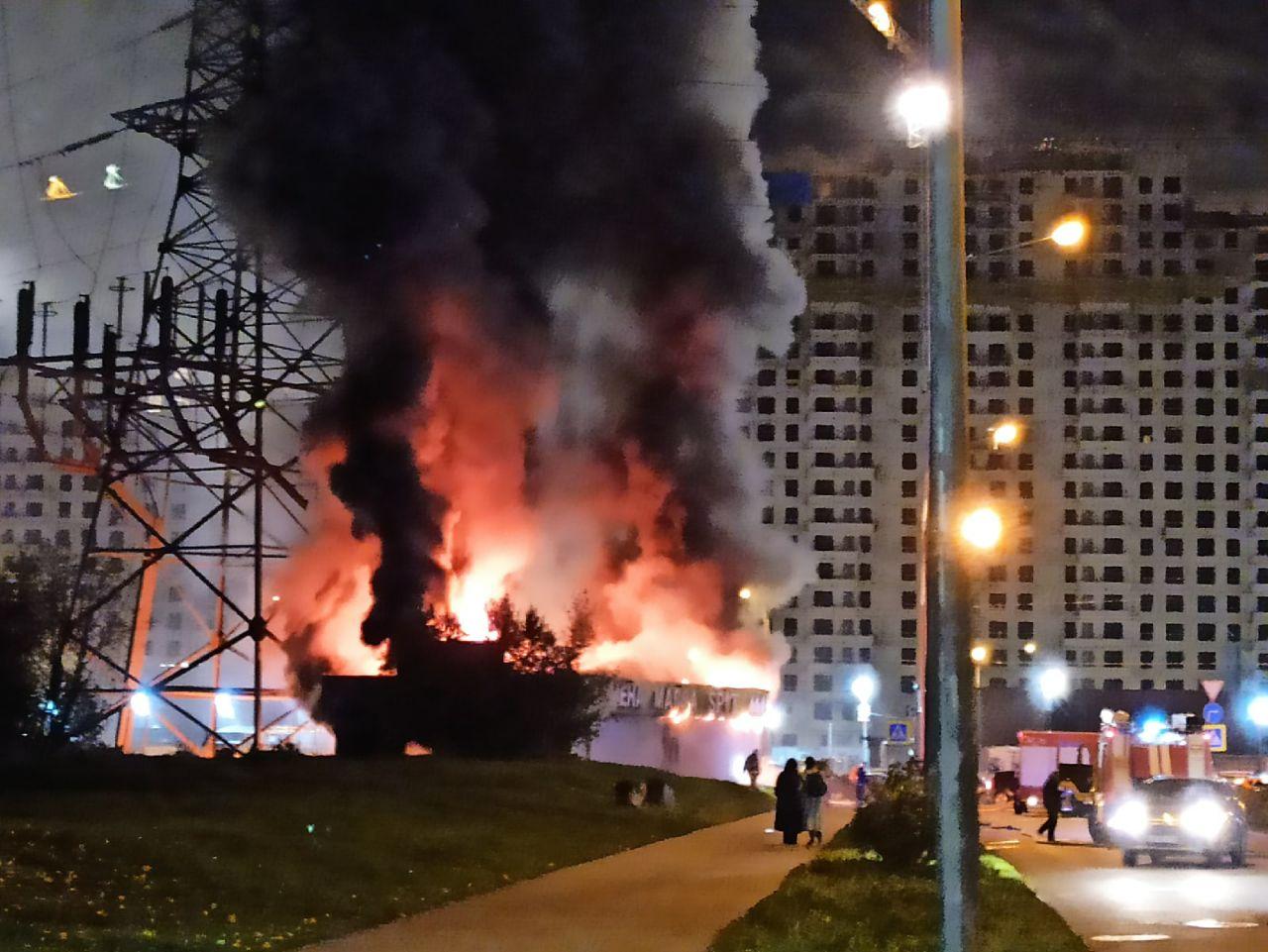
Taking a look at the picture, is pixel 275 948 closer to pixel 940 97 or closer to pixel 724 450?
pixel 940 97

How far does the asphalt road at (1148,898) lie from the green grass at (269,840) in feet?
18.5

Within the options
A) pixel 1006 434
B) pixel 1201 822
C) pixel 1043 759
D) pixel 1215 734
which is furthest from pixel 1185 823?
pixel 1043 759

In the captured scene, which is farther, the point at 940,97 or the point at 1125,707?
the point at 1125,707

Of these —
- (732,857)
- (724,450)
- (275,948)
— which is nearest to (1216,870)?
(732,857)

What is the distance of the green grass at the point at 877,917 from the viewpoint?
10461 mm

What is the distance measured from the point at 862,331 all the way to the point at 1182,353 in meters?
19.9

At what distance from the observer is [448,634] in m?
32.6

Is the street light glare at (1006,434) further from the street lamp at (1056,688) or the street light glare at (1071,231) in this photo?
the street lamp at (1056,688)

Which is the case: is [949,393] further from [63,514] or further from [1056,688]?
[63,514]

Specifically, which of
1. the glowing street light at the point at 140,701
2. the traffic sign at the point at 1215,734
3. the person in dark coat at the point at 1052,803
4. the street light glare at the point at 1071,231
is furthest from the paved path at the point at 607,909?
the glowing street light at the point at 140,701


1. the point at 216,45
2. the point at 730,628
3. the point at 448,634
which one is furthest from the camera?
the point at 730,628

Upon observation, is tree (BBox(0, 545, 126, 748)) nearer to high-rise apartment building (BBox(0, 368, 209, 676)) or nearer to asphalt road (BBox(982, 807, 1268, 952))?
asphalt road (BBox(982, 807, 1268, 952))

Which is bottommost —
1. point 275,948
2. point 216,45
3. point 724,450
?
point 275,948

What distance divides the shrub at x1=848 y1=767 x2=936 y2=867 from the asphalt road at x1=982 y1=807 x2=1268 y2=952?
1.49m
